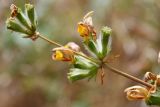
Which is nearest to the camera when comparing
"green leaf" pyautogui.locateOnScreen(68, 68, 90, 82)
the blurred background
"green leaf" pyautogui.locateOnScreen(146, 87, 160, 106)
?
"green leaf" pyautogui.locateOnScreen(146, 87, 160, 106)

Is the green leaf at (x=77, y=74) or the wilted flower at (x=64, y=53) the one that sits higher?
the wilted flower at (x=64, y=53)

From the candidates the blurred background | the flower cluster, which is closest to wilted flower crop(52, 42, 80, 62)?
the flower cluster

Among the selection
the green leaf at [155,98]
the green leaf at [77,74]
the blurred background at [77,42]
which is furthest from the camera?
the blurred background at [77,42]

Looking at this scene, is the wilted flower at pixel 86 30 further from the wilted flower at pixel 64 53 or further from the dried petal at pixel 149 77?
the dried petal at pixel 149 77

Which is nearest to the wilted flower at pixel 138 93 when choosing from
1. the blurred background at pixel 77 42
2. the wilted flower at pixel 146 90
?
the wilted flower at pixel 146 90

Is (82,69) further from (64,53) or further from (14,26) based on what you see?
(14,26)

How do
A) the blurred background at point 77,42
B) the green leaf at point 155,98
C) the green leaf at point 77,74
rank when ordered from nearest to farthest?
the green leaf at point 155,98, the green leaf at point 77,74, the blurred background at point 77,42

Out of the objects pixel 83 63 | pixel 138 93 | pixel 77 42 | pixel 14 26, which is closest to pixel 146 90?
pixel 138 93

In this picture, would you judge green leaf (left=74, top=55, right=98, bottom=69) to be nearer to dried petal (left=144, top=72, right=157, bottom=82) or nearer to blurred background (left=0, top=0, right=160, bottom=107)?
dried petal (left=144, top=72, right=157, bottom=82)

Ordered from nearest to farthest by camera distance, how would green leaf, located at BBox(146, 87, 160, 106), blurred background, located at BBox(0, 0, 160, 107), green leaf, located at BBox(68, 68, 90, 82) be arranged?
green leaf, located at BBox(146, 87, 160, 106) → green leaf, located at BBox(68, 68, 90, 82) → blurred background, located at BBox(0, 0, 160, 107)
